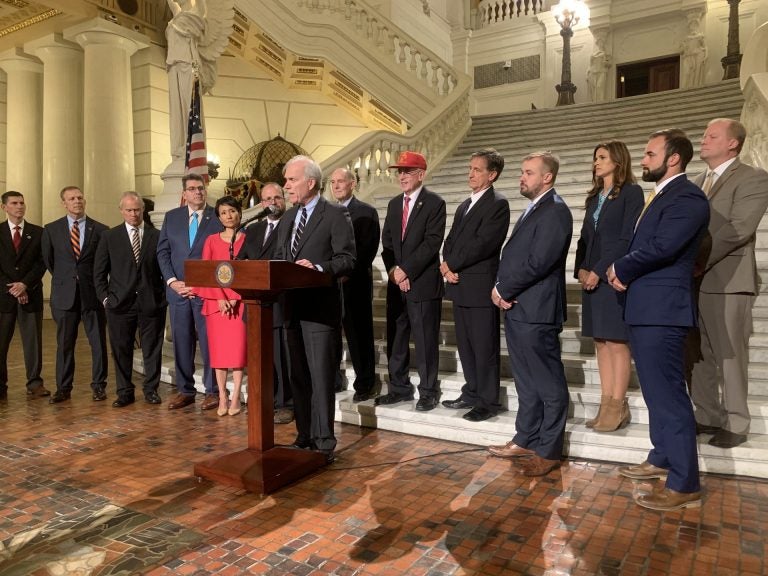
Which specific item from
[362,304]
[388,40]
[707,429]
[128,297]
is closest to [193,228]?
[128,297]

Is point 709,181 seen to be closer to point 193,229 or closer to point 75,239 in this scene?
point 193,229

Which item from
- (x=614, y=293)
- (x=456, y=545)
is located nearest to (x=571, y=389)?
(x=614, y=293)

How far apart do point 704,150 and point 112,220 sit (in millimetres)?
8572

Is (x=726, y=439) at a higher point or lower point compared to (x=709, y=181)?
lower

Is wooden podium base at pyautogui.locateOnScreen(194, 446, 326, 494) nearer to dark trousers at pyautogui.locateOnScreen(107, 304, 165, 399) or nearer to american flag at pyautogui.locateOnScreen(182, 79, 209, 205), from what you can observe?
dark trousers at pyautogui.locateOnScreen(107, 304, 165, 399)

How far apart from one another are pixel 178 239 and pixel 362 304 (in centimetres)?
156

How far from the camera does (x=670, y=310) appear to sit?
8.90 feet

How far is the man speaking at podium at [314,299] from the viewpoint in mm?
3256

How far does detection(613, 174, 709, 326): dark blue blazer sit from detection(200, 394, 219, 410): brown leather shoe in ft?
10.5

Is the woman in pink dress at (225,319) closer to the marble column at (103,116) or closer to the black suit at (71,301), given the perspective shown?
the black suit at (71,301)

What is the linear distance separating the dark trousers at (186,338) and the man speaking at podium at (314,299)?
5.32 feet

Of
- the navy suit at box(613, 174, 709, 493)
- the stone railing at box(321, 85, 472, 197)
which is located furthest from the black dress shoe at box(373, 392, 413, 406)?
the stone railing at box(321, 85, 472, 197)

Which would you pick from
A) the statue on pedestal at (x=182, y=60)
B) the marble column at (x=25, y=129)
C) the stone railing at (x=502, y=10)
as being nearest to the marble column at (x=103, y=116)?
the marble column at (x=25, y=129)

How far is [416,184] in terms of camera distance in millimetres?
4340
